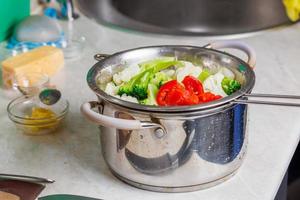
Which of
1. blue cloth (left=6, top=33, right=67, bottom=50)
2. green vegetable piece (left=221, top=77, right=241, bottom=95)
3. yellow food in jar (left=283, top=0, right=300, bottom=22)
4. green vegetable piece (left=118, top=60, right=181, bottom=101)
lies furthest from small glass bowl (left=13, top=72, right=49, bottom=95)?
yellow food in jar (left=283, top=0, right=300, bottom=22)

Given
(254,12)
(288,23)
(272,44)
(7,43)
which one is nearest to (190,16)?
(254,12)

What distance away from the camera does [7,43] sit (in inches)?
49.6

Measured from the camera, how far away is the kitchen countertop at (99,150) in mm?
811

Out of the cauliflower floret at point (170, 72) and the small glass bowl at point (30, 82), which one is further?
the small glass bowl at point (30, 82)

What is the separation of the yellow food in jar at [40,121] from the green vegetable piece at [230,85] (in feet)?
0.91

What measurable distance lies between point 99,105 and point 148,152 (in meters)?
0.09

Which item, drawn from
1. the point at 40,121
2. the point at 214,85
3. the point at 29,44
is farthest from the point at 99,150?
the point at 29,44

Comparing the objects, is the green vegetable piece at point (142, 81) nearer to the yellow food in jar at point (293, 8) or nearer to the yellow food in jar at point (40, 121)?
the yellow food in jar at point (40, 121)

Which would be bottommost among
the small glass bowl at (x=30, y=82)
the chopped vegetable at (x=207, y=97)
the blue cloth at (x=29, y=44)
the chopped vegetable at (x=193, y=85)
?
the blue cloth at (x=29, y=44)

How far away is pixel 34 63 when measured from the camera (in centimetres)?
109

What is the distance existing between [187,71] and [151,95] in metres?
0.08

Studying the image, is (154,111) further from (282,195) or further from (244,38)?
(244,38)

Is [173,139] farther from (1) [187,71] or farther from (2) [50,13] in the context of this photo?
(2) [50,13]

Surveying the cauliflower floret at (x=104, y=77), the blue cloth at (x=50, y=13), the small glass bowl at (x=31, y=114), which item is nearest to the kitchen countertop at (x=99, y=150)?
the small glass bowl at (x=31, y=114)
